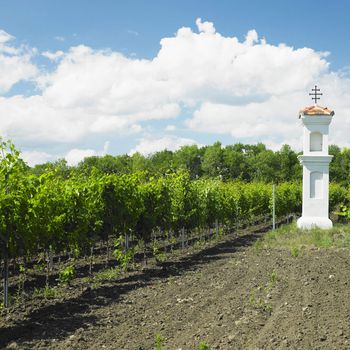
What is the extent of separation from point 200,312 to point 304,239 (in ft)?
35.6

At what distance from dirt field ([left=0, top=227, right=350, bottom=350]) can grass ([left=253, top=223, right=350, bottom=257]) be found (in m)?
4.05

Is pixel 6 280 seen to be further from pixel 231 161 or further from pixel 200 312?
pixel 231 161

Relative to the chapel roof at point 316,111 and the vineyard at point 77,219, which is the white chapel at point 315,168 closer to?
the chapel roof at point 316,111

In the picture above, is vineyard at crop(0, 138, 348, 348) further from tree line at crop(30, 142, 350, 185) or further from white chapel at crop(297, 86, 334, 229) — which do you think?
tree line at crop(30, 142, 350, 185)

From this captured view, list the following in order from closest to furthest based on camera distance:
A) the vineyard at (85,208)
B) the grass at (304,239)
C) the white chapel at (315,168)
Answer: the vineyard at (85,208) < the grass at (304,239) < the white chapel at (315,168)

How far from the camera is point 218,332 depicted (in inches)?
255

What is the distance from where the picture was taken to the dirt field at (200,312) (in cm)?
621

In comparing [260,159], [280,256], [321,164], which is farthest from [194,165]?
[280,256]

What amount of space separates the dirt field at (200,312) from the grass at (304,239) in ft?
13.3

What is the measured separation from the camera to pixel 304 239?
17.6 m

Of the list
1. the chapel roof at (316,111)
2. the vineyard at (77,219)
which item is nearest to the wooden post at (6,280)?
the vineyard at (77,219)

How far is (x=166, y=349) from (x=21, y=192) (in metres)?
3.67

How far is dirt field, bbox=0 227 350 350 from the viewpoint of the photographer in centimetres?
621

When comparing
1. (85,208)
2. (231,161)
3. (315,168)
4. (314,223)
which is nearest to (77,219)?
(85,208)
